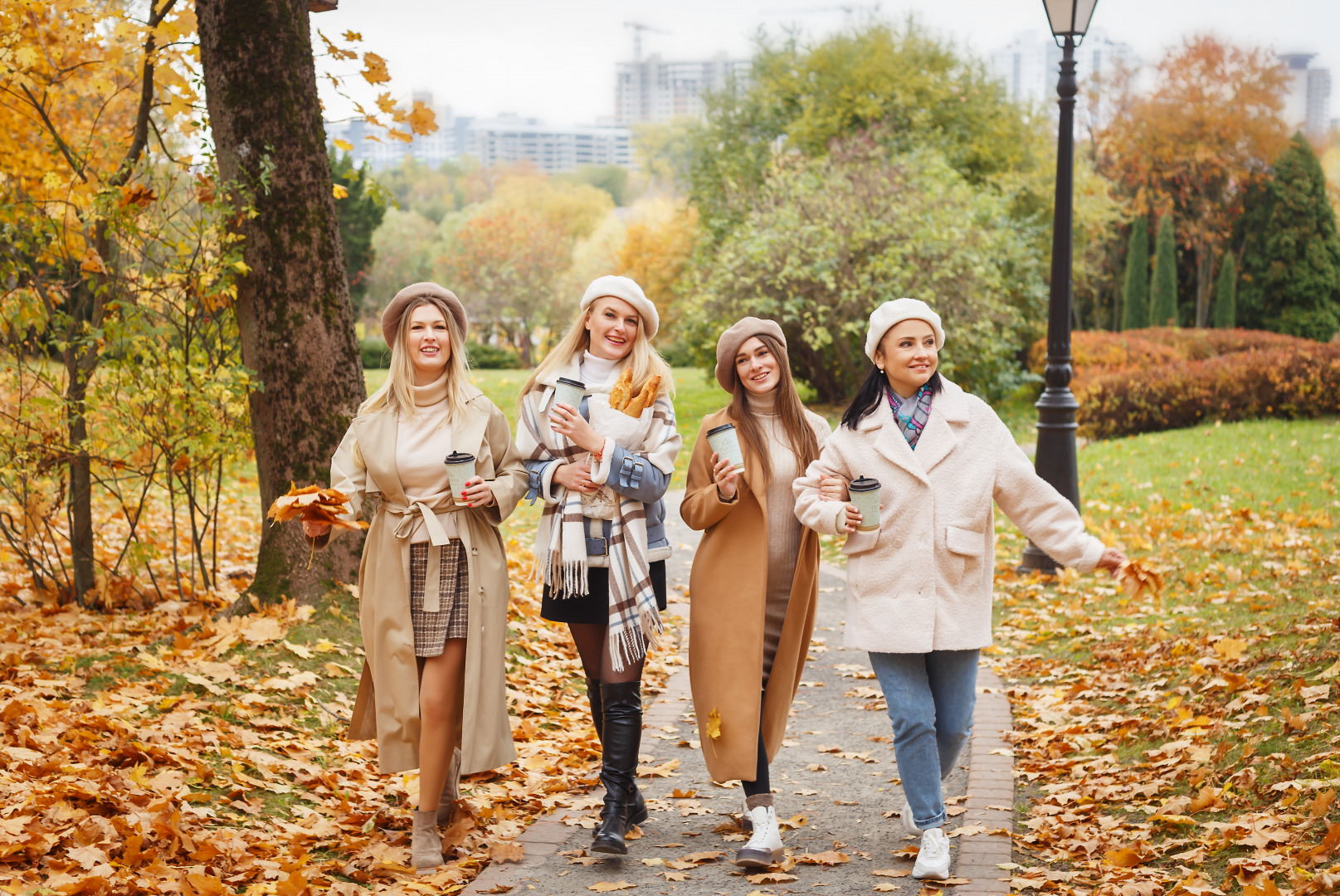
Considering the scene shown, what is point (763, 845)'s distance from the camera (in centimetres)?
386

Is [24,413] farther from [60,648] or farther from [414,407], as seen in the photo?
[414,407]

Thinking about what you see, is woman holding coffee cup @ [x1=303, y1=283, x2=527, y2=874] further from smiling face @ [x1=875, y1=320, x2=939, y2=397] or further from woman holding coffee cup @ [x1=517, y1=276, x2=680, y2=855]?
smiling face @ [x1=875, y1=320, x2=939, y2=397]

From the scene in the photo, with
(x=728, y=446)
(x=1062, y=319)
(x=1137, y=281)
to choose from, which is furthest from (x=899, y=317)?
(x=1137, y=281)

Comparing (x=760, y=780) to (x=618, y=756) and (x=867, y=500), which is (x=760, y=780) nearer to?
(x=618, y=756)

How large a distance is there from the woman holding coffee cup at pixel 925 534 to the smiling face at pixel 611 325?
0.86 meters

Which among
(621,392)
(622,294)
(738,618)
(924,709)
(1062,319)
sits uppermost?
(1062,319)

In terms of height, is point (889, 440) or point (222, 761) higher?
point (889, 440)

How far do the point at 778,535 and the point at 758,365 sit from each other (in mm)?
631

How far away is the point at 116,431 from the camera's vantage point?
623 centimetres

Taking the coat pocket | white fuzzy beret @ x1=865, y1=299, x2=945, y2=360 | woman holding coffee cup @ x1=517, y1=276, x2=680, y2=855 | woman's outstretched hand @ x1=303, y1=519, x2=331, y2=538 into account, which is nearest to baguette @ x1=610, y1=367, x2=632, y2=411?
woman holding coffee cup @ x1=517, y1=276, x2=680, y2=855

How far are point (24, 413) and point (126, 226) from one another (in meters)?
1.25

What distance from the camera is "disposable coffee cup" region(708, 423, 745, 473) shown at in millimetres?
3750

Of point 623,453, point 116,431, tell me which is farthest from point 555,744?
point 116,431

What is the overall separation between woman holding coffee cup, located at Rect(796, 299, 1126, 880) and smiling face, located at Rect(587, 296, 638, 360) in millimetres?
856
